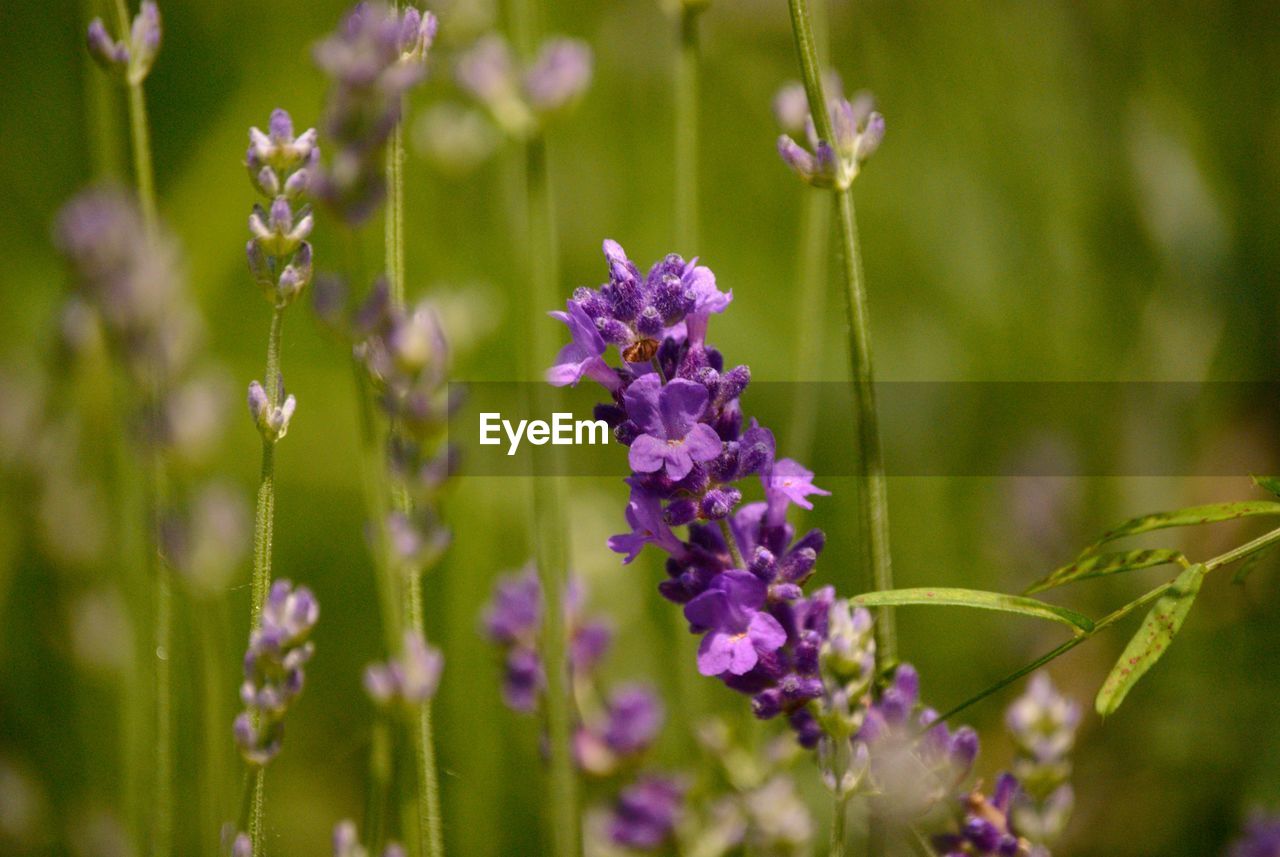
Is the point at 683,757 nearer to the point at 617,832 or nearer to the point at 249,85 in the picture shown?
the point at 617,832

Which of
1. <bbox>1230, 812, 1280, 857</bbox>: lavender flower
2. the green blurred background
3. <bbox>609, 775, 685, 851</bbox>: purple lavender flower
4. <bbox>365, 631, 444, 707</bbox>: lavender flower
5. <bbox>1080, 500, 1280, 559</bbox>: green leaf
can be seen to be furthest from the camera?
the green blurred background

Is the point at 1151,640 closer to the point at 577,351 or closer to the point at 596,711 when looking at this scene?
the point at 577,351

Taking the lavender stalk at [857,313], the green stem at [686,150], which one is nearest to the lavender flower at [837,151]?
the lavender stalk at [857,313]

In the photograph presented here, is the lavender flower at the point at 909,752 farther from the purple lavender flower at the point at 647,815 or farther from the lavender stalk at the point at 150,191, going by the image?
the lavender stalk at the point at 150,191

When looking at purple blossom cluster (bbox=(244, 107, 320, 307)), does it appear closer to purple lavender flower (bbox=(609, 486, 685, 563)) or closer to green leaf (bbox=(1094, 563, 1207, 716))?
purple lavender flower (bbox=(609, 486, 685, 563))

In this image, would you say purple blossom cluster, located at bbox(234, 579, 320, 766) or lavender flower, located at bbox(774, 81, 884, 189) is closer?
purple blossom cluster, located at bbox(234, 579, 320, 766)

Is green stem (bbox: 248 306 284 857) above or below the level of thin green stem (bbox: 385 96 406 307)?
below

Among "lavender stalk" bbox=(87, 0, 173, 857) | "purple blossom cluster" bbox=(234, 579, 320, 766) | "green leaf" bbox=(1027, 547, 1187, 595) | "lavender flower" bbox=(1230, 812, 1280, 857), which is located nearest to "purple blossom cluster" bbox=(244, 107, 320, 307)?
"lavender stalk" bbox=(87, 0, 173, 857)

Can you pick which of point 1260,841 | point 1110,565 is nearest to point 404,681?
point 1110,565

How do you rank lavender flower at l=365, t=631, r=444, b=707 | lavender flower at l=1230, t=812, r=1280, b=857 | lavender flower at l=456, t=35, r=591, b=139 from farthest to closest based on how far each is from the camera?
lavender flower at l=1230, t=812, r=1280, b=857 < lavender flower at l=456, t=35, r=591, b=139 < lavender flower at l=365, t=631, r=444, b=707
